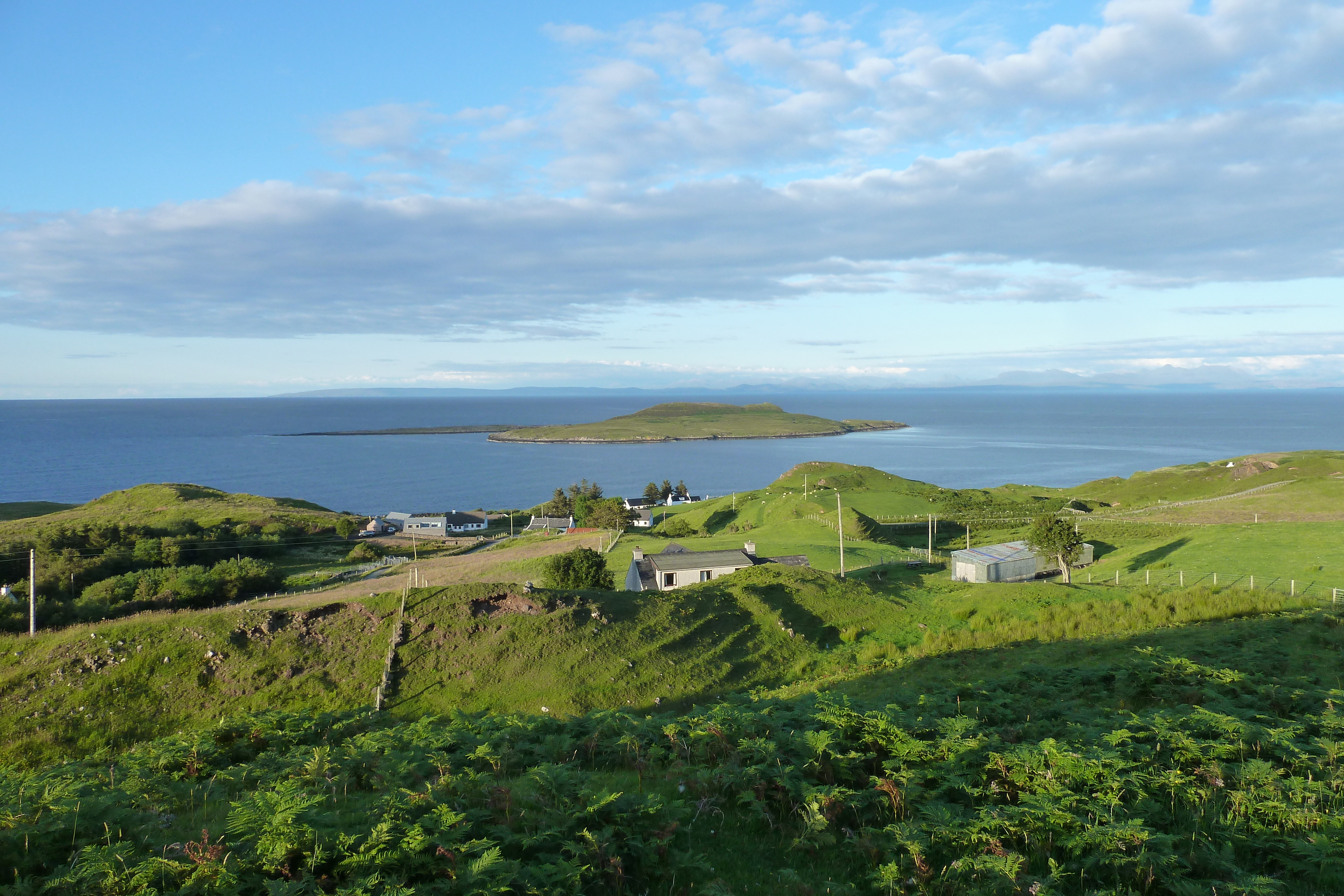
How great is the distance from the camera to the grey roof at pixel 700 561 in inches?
1522

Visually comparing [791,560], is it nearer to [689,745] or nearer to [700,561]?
[700,561]

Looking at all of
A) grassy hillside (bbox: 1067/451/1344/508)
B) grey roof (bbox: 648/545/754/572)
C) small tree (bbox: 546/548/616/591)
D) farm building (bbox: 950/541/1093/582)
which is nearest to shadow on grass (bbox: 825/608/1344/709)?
farm building (bbox: 950/541/1093/582)

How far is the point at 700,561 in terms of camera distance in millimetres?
39281

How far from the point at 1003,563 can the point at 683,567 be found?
17645mm

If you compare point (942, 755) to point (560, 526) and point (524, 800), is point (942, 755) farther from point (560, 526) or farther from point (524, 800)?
point (560, 526)

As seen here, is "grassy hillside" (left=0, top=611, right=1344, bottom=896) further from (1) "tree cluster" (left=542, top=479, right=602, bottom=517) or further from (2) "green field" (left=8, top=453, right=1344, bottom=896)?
(1) "tree cluster" (left=542, top=479, right=602, bottom=517)

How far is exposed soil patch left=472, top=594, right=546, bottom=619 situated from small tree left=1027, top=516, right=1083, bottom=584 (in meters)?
26.3

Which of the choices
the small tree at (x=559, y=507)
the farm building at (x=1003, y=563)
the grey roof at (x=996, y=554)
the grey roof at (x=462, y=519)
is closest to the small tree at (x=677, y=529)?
the small tree at (x=559, y=507)

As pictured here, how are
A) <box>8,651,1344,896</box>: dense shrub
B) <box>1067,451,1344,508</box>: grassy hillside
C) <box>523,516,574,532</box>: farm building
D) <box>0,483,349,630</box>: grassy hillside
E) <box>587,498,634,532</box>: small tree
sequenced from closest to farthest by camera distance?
<box>8,651,1344,896</box>: dense shrub
<box>0,483,349,630</box>: grassy hillside
<box>1067,451,1344,508</box>: grassy hillside
<box>587,498,634,532</box>: small tree
<box>523,516,574,532</box>: farm building

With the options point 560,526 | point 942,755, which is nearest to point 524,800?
point 942,755

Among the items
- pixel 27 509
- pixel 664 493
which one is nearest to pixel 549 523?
pixel 664 493

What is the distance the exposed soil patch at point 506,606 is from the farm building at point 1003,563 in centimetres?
2189

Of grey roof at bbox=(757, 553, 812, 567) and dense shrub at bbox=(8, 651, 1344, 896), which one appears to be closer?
dense shrub at bbox=(8, 651, 1344, 896)

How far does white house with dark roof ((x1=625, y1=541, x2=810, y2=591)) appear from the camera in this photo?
38.3 m
